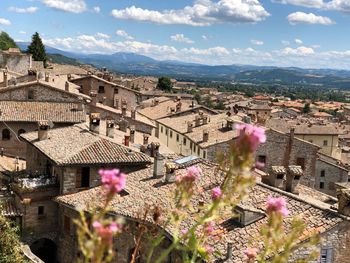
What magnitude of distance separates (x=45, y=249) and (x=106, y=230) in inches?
1104

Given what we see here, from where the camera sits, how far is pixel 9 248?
70.0ft

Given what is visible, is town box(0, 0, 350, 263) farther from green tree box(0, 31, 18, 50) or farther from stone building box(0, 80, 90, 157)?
green tree box(0, 31, 18, 50)

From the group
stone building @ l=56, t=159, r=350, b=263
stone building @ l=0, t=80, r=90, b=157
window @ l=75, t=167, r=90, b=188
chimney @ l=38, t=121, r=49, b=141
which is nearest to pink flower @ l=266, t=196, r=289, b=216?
stone building @ l=56, t=159, r=350, b=263

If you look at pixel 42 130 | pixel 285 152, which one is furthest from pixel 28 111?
pixel 285 152

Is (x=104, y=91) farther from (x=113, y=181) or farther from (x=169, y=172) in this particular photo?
(x=113, y=181)

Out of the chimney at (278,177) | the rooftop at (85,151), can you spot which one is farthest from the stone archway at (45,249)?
the chimney at (278,177)

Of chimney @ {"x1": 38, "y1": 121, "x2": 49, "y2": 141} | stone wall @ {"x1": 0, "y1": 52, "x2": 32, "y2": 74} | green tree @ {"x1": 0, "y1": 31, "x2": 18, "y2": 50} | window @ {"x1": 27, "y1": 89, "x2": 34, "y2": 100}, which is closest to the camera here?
chimney @ {"x1": 38, "y1": 121, "x2": 49, "y2": 141}

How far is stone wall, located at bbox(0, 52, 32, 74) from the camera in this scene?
72.6 m

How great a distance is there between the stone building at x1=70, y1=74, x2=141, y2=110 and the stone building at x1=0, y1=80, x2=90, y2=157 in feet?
56.0

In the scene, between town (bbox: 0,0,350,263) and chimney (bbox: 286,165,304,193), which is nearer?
town (bbox: 0,0,350,263)

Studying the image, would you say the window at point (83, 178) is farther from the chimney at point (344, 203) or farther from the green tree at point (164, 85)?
the green tree at point (164, 85)

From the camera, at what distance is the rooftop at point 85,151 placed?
28.2 meters

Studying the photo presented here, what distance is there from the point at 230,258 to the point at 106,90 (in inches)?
1852

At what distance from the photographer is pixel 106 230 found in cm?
355
